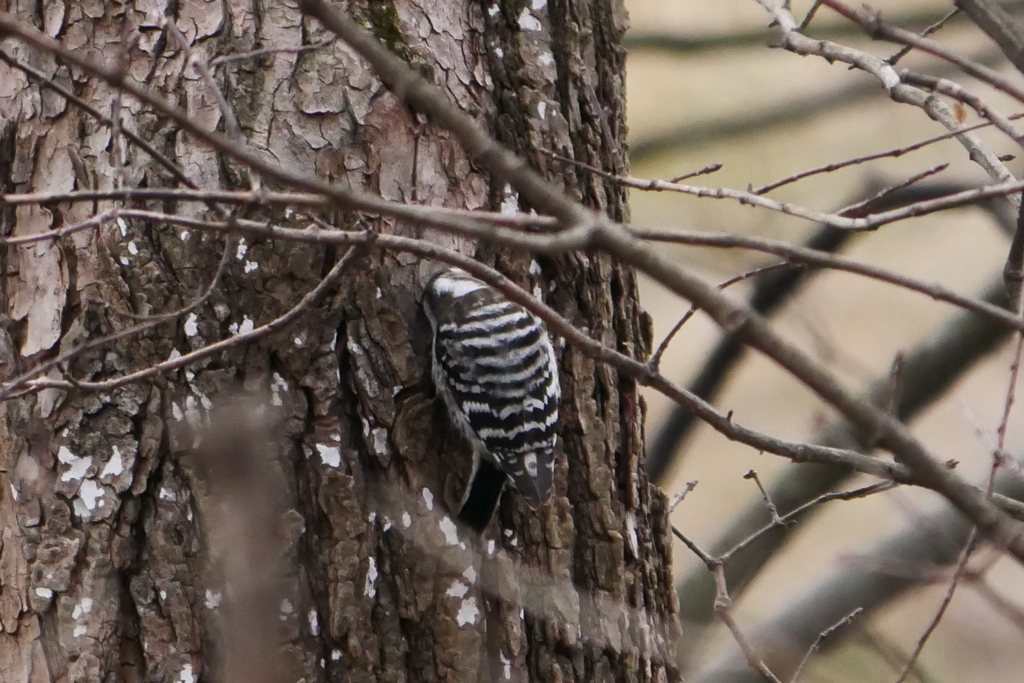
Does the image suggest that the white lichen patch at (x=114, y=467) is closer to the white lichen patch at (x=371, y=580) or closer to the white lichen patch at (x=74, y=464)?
the white lichen patch at (x=74, y=464)

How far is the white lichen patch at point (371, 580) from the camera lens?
76.7 inches

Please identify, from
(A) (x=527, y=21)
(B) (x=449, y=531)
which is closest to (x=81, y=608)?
(B) (x=449, y=531)

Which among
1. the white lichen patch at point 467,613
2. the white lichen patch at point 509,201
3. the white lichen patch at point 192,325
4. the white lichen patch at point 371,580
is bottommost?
the white lichen patch at point 467,613

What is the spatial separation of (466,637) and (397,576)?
18cm

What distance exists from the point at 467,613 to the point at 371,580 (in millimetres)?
206

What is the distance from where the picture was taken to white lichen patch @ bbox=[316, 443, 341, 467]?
1952 millimetres

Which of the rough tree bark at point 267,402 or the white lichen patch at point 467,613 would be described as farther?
the white lichen patch at point 467,613

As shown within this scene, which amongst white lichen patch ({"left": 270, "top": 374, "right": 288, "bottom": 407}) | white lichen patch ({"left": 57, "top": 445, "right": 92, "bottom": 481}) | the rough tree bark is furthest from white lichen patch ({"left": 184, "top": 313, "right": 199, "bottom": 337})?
white lichen patch ({"left": 57, "top": 445, "right": 92, "bottom": 481})

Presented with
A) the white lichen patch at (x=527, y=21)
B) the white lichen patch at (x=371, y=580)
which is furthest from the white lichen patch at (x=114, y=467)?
the white lichen patch at (x=527, y=21)

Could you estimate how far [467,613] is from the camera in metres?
2.03

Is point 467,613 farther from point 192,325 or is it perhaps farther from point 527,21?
point 527,21

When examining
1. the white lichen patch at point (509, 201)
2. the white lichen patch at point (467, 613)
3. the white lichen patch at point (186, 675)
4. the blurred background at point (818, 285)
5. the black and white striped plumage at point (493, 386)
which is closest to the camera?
the white lichen patch at point (186, 675)

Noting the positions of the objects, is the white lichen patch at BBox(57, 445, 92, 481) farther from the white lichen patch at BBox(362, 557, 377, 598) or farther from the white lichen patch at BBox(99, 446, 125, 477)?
the white lichen patch at BBox(362, 557, 377, 598)

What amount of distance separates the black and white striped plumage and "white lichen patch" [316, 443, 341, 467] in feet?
0.88
